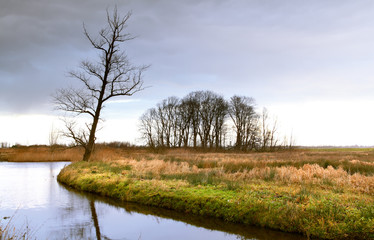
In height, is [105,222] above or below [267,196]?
below

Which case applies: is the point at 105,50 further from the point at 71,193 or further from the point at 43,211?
the point at 43,211

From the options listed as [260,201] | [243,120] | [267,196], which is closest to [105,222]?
[260,201]

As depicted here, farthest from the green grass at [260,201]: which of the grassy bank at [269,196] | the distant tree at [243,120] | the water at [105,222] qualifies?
the distant tree at [243,120]

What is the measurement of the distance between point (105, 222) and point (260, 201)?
16.9ft

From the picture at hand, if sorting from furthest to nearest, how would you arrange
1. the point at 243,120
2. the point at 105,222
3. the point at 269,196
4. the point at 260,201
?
the point at 243,120
the point at 269,196
the point at 105,222
the point at 260,201

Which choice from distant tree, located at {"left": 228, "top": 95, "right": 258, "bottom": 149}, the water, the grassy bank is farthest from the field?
distant tree, located at {"left": 228, "top": 95, "right": 258, "bottom": 149}

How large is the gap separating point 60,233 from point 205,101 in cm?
5749

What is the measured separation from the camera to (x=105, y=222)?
9.74 meters

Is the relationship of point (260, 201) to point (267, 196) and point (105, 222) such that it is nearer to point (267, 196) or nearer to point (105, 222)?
point (267, 196)

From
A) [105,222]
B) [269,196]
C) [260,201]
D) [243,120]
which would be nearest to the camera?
[260,201]

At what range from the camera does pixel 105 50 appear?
25359mm

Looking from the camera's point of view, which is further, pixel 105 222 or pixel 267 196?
pixel 267 196

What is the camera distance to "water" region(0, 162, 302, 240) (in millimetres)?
8359

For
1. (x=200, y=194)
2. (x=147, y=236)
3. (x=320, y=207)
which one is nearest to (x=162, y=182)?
(x=200, y=194)
